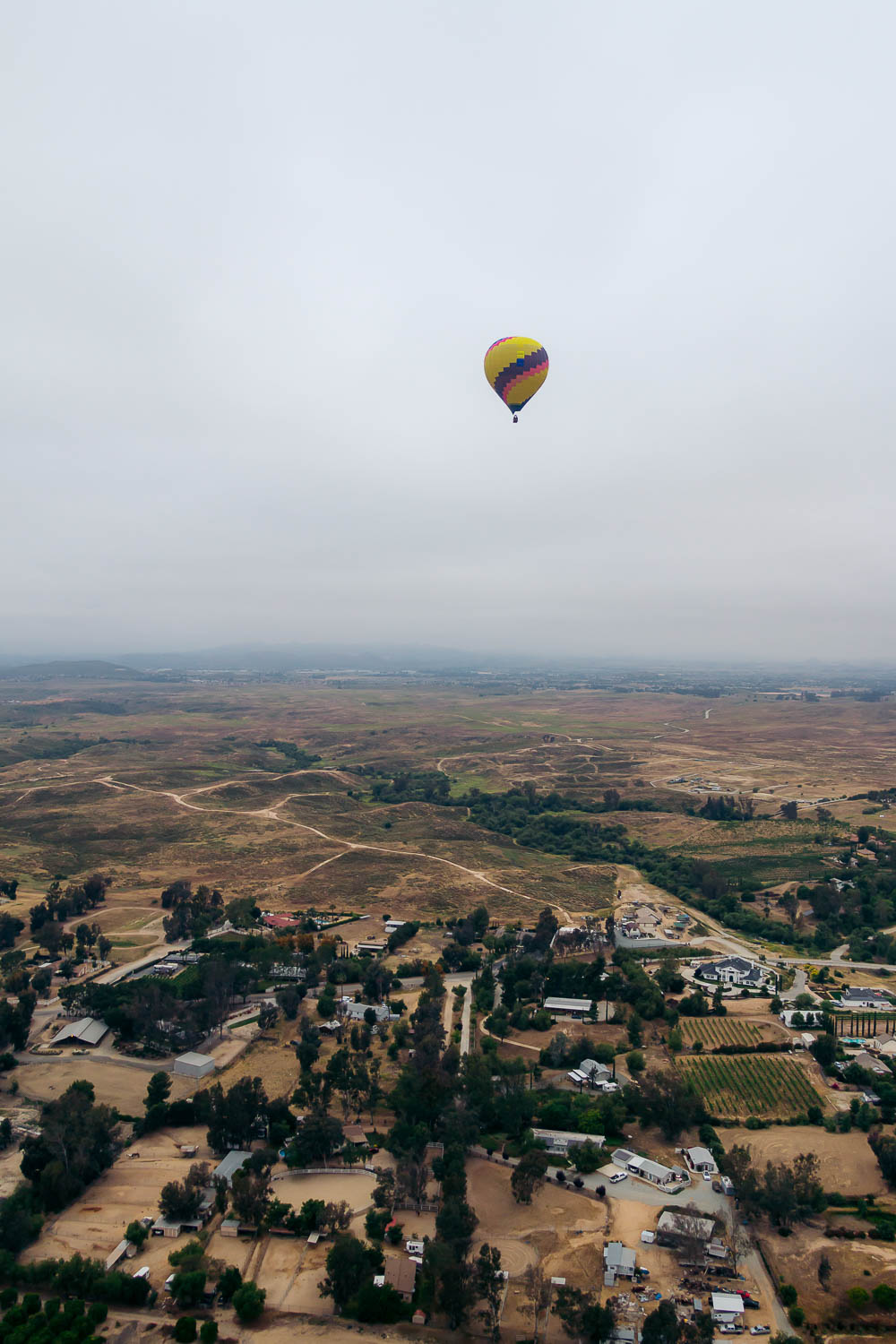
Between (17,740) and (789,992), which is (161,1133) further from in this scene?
(17,740)

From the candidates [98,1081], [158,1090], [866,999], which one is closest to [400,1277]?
[158,1090]

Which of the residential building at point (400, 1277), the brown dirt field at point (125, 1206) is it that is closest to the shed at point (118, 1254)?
the brown dirt field at point (125, 1206)

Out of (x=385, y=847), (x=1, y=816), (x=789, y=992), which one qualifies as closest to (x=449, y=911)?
(x=385, y=847)

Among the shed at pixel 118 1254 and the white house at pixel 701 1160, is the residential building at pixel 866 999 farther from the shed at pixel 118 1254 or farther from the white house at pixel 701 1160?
the shed at pixel 118 1254

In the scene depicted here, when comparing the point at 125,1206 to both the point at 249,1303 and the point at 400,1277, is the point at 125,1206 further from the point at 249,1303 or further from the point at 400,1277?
the point at 400,1277

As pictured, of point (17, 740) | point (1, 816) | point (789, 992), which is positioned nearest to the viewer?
point (789, 992)
